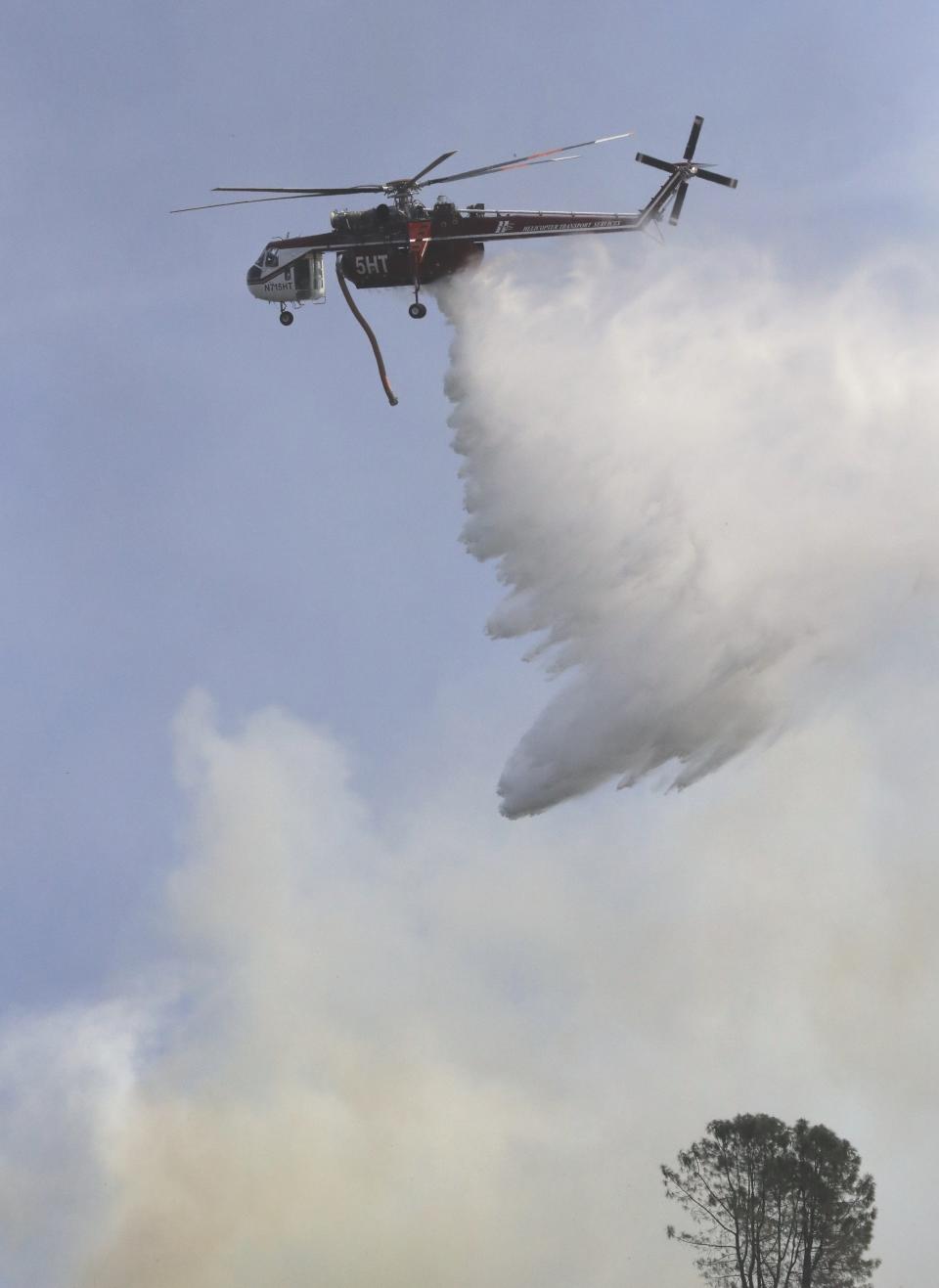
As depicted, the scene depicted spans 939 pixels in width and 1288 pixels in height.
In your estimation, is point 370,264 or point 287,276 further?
point 287,276

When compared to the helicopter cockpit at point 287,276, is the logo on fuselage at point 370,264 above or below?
below

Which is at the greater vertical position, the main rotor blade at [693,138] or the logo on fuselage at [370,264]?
the main rotor blade at [693,138]

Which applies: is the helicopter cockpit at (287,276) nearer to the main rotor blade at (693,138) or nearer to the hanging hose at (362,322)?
the hanging hose at (362,322)

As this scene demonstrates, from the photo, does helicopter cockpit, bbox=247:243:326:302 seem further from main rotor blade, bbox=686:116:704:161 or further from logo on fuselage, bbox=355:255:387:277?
main rotor blade, bbox=686:116:704:161

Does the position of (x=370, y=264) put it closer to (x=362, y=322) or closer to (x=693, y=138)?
(x=362, y=322)

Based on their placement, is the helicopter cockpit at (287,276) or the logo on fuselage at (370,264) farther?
the helicopter cockpit at (287,276)

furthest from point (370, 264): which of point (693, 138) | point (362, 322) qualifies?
point (693, 138)

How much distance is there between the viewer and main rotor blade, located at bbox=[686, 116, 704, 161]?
41.5m

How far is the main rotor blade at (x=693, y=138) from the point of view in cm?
4147

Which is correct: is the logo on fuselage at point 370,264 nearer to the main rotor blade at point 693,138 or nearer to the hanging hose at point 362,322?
the hanging hose at point 362,322

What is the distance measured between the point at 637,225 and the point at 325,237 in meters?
7.83

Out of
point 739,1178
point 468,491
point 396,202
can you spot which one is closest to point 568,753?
point 468,491

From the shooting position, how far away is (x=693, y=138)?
1634 inches

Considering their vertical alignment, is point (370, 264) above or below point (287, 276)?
below
